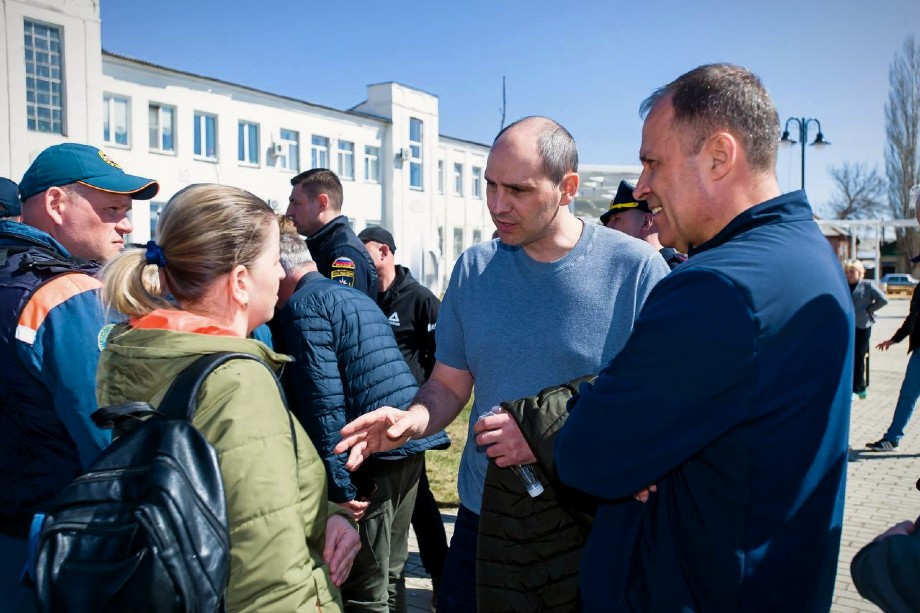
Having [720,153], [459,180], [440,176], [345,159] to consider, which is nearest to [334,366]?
[720,153]

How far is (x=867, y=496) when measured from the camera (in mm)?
6535

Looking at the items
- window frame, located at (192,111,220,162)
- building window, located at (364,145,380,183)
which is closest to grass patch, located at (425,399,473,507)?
window frame, located at (192,111,220,162)

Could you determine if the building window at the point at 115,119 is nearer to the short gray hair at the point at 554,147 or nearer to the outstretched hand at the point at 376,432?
the short gray hair at the point at 554,147

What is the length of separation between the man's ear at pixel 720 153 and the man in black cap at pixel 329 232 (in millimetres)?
3482

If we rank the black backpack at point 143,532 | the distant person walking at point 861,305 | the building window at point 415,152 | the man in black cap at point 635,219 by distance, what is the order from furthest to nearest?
1. the building window at point 415,152
2. the distant person walking at point 861,305
3. the man in black cap at point 635,219
4. the black backpack at point 143,532

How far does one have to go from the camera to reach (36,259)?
2545 mm

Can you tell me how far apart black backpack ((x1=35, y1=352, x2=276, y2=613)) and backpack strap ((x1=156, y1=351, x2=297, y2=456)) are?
0.09ft

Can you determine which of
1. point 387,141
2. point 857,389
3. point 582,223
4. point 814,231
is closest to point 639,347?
point 814,231

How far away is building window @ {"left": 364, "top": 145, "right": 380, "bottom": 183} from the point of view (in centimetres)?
3550

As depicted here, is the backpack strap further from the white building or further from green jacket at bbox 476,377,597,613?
the white building

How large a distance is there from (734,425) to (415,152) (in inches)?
1471

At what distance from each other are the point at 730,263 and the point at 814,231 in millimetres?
329

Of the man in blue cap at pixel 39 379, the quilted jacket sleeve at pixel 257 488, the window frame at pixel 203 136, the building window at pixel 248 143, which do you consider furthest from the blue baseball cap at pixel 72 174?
the building window at pixel 248 143

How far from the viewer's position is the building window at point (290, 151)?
99.5 ft
